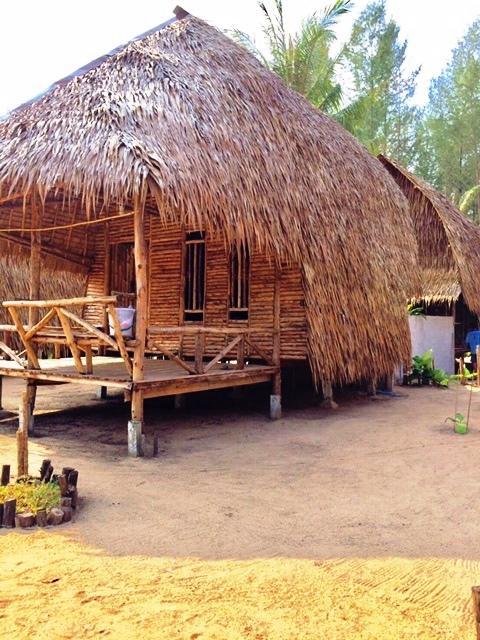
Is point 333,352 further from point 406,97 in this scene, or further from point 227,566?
point 406,97

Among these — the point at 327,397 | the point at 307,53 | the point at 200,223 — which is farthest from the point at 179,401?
the point at 307,53

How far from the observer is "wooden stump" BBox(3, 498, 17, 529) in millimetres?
3551

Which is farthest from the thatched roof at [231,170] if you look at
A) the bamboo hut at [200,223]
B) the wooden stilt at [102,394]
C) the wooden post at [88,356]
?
the wooden stilt at [102,394]

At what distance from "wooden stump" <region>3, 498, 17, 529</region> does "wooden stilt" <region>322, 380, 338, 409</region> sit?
5776 millimetres

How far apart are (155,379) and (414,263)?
6.38 meters

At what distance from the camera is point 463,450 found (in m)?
5.90

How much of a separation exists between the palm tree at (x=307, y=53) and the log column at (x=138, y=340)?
42.4 feet

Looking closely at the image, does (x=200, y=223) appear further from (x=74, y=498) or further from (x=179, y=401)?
(x=179, y=401)

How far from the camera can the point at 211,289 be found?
29.3 ft

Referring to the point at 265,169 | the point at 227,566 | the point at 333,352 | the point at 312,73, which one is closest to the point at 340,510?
the point at 227,566

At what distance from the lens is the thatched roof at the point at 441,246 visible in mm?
13453

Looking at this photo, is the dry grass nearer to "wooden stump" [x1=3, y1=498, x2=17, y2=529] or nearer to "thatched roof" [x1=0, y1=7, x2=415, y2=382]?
"wooden stump" [x1=3, y1=498, x2=17, y2=529]

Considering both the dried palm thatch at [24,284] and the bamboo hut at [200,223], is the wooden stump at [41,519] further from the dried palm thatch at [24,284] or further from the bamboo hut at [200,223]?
the dried palm thatch at [24,284]

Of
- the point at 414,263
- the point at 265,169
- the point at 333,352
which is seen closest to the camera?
the point at 265,169
